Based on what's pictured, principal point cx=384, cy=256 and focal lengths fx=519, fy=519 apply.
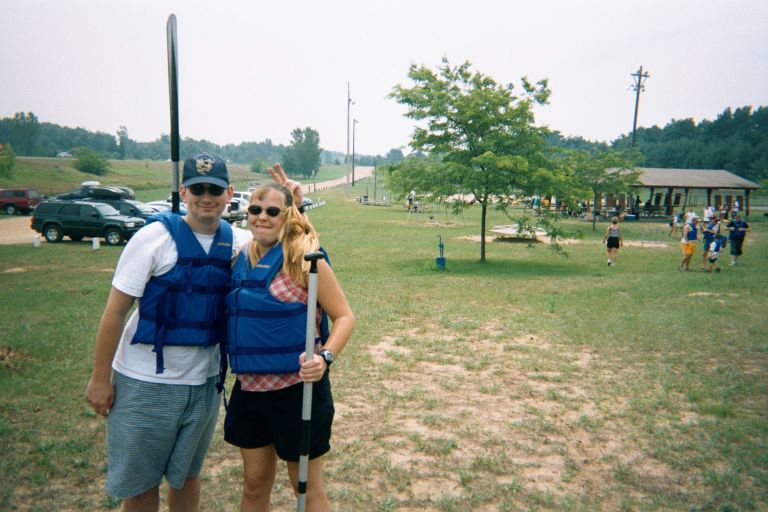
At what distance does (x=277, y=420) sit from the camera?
2.83 meters

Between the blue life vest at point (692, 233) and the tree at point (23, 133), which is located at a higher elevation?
the tree at point (23, 133)

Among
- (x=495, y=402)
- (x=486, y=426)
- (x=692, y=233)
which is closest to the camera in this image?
(x=486, y=426)

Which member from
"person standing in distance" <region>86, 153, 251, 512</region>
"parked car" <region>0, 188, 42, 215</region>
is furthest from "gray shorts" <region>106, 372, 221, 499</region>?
"parked car" <region>0, 188, 42, 215</region>

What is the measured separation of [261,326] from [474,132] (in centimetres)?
1679

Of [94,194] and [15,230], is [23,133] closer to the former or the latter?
[94,194]

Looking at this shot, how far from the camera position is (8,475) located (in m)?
4.23

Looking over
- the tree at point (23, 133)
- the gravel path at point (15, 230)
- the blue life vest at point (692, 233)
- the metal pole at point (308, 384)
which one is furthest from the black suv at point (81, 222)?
the tree at point (23, 133)

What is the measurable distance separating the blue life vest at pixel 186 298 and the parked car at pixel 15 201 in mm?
38452

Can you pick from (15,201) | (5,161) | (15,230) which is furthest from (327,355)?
(5,161)

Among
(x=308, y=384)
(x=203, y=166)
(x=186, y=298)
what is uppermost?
(x=203, y=166)

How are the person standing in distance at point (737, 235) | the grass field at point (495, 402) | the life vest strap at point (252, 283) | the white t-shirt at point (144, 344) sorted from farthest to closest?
the person standing in distance at point (737, 235), the grass field at point (495, 402), the life vest strap at point (252, 283), the white t-shirt at point (144, 344)

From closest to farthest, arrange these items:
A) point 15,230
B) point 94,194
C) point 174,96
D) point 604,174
Answer: point 174,96 → point 15,230 → point 94,194 → point 604,174

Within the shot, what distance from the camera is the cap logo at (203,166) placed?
2895 mm

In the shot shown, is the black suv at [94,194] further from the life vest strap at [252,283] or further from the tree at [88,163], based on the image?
the tree at [88,163]
